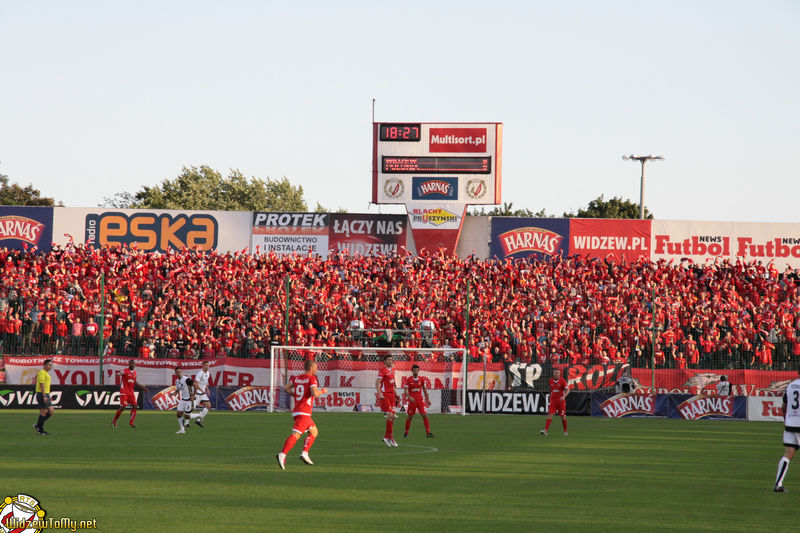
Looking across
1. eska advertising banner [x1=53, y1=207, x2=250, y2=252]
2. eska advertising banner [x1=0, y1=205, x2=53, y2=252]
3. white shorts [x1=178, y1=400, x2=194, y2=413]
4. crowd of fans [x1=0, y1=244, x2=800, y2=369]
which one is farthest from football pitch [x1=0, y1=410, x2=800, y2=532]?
eska advertising banner [x1=0, y1=205, x2=53, y2=252]

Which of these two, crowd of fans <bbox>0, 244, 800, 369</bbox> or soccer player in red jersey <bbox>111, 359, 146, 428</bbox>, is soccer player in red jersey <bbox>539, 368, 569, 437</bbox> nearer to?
crowd of fans <bbox>0, 244, 800, 369</bbox>

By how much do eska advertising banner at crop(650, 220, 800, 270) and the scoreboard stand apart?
10.8m

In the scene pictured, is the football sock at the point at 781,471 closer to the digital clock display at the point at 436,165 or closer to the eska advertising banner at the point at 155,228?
the digital clock display at the point at 436,165

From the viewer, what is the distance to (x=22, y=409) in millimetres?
37406

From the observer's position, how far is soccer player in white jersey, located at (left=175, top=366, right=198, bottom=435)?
27097mm

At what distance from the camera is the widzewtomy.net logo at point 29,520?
962 cm

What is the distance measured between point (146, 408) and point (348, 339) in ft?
31.9

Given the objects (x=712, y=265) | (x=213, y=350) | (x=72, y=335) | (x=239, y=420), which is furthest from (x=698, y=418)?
(x=72, y=335)

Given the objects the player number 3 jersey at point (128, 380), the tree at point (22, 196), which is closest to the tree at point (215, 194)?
the tree at point (22, 196)

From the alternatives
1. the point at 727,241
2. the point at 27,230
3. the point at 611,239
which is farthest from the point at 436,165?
the point at 27,230

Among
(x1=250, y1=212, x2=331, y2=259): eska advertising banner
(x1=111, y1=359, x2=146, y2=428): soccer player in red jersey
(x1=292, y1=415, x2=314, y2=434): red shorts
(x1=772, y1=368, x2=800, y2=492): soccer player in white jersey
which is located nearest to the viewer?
(x1=772, y1=368, x2=800, y2=492): soccer player in white jersey

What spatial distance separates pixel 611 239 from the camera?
5600 cm

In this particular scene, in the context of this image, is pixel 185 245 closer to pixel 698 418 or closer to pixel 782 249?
pixel 698 418

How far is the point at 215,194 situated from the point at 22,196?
816 inches
